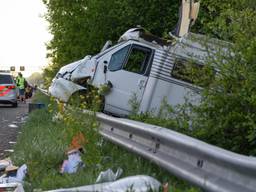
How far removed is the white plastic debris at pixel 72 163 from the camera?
249 inches

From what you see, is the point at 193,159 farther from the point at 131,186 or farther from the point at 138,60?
the point at 138,60

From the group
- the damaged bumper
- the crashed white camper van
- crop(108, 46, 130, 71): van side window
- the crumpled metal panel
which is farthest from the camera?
the crumpled metal panel

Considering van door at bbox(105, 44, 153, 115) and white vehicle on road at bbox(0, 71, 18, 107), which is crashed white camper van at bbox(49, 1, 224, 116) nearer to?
van door at bbox(105, 44, 153, 115)

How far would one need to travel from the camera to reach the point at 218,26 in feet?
23.4

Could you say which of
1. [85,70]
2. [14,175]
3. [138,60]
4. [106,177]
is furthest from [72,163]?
[85,70]

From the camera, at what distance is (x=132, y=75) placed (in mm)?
14398

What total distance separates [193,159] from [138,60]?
392 inches

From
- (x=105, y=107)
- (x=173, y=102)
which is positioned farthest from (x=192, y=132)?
(x=105, y=107)

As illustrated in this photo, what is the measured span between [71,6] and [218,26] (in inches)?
706

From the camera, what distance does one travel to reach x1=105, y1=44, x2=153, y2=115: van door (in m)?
14.3

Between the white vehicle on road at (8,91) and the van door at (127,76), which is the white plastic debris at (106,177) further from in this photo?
the white vehicle on road at (8,91)

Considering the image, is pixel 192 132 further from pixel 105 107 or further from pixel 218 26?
pixel 105 107

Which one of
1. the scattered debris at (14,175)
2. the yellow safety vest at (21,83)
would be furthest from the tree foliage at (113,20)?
the scattered debris at (14,175)

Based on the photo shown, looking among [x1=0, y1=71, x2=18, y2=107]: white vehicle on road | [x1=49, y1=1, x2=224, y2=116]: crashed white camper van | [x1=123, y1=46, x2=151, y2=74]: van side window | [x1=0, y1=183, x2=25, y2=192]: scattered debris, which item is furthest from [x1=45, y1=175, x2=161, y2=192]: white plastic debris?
[x1=0, y1=71, x2=18, y2=107]: white vehicle on road
